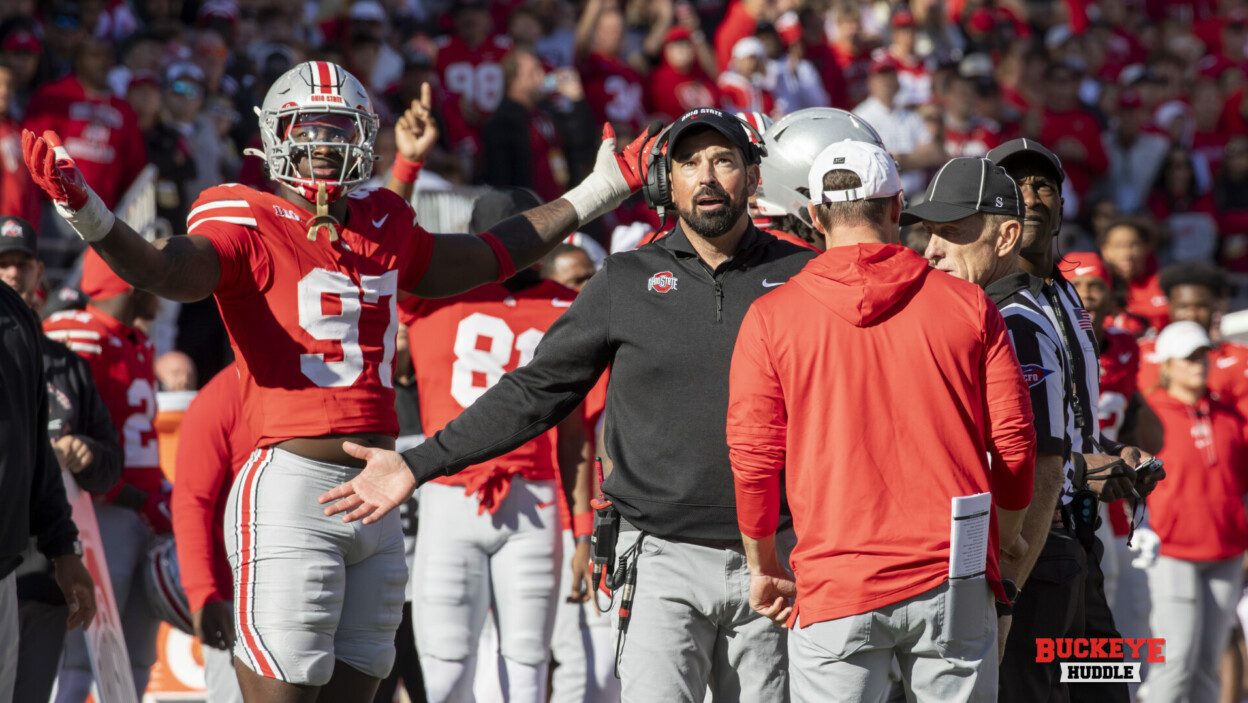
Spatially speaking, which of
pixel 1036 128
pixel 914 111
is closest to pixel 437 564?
pixel 914 111

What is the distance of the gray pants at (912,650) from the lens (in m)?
3.17

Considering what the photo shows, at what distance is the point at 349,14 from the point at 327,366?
30.8ft

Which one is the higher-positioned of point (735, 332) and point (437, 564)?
point (735, 332)

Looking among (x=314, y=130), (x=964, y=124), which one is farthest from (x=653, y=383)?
(x=964, y=124)

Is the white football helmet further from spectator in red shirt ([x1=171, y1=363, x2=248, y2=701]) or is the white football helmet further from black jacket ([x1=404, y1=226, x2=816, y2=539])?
spectator in red shirt ([x1=171, y1=363, x2=248, y2=701])

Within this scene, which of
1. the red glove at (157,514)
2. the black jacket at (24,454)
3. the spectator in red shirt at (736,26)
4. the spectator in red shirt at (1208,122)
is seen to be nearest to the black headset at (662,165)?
the black jacket at (24,454)

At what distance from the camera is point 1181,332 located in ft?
24.2

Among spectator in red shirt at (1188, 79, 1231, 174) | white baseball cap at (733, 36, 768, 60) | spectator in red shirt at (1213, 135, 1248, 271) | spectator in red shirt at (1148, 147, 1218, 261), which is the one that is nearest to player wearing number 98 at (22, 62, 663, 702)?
white baseball cap at (733, 36, 768, 60)

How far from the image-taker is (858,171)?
3354 millimetres

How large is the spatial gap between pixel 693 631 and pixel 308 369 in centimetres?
130

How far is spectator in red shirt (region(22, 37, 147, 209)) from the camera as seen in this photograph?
934 centimetres

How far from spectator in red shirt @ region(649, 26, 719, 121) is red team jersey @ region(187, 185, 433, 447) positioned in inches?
365

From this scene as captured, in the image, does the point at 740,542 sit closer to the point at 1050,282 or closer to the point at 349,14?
the point at 1050,282

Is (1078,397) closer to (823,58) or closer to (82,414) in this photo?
(82,414)
